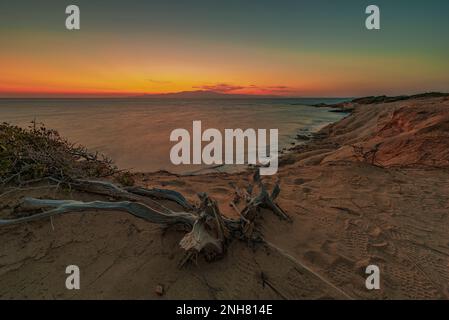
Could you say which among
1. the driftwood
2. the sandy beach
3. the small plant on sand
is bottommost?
the sandy beach

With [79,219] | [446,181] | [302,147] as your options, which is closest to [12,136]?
[79,219]

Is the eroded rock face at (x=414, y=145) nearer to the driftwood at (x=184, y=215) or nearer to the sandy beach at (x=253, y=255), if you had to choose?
the sandy beach at (x=253, y=255)

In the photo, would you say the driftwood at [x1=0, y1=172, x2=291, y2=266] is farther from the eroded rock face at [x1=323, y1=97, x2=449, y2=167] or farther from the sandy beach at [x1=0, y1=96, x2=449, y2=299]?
the eroded rock face at [x1=323, y1=97, x2=449, y2=167]

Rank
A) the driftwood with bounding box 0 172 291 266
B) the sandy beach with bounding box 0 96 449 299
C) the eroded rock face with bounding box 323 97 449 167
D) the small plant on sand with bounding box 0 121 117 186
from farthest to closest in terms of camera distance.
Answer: the eroded rock face with bounding box 323 97 449 167 < the small plant on sand with bounding box 0 121 117 186 < the driftwood with bounding box 0 172 291 266 < the sandy beach with bounding box 0 96 449 299

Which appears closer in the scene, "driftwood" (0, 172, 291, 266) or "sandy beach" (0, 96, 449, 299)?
"sandy beach" (0, 96, 449, 299)

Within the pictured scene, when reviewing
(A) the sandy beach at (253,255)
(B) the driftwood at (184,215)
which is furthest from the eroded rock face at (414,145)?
Answer: (B) the driftwood at (184,215)

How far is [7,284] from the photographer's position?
8.61 ft

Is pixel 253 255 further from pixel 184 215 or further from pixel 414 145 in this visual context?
pixel 414 145

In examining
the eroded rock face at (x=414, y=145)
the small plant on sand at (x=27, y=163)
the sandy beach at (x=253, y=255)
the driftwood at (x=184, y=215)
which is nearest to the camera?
the sandy beach at (x=253, y=255)

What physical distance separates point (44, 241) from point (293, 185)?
4976mm

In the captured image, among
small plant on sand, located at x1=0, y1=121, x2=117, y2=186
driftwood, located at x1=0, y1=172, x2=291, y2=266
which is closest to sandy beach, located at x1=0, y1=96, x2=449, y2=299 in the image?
driftwood, located at x1=0, y1=172, x2=291, y2=266

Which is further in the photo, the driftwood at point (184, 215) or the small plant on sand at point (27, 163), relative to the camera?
the small plant on sand at point (27, 163)
